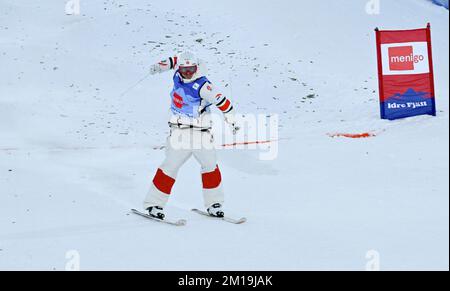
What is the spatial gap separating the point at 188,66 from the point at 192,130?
0.69m

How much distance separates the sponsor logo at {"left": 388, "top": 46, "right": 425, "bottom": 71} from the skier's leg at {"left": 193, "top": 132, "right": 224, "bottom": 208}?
609 centimetres

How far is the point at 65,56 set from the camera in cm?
1634

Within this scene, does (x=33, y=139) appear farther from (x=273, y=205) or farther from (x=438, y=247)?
(x=438, y=247)

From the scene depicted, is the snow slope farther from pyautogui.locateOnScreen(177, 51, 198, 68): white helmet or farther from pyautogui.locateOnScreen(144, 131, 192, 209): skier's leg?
pyautogui.locateOnScreen(177, 51, 198, 68): white helmet

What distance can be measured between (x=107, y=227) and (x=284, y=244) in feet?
6.33

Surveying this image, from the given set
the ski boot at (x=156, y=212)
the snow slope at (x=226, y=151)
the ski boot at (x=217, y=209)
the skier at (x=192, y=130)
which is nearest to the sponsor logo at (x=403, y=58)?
the snow slope at (x=226, y=151)

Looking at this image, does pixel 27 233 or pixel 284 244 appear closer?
pixel 284 244

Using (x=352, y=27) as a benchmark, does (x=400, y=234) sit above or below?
below

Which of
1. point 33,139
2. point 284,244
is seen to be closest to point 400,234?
point 284,244

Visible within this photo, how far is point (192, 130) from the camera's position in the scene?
6.84m

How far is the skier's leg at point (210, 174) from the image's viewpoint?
22.4 ft

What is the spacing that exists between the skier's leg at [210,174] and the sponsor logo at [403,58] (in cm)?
609

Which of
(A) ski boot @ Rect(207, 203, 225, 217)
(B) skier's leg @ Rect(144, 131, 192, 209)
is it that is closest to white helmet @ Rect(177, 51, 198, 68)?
(B) skier's leg @ Rect(144, 131, 192, 209)

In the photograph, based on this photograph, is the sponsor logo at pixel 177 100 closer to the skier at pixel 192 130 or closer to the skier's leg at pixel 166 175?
the skier at pixel 192 130
